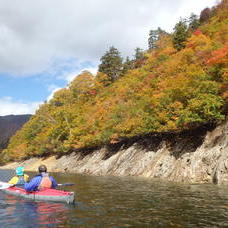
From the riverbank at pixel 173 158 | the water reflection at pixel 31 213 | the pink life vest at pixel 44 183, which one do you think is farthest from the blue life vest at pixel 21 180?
the riverbank at pixel 173 158

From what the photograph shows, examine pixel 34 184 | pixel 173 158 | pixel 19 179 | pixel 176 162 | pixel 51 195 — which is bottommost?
pixel 51 195

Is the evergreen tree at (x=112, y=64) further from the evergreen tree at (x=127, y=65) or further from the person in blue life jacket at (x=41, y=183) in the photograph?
the person in blue life jacket at (x=41, y=183)

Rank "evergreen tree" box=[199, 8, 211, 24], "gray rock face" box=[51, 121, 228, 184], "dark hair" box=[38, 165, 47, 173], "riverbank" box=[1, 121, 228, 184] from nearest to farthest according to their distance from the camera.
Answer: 1. "dark hair" box=[38, 165, 47, 173]
2. "gray rock face" box=[51, 121, 228, 184]
3. "riverbank" box=[1, 121, 228, 184]
4. "evergreen tree" box=[199, 8, 211, 24]

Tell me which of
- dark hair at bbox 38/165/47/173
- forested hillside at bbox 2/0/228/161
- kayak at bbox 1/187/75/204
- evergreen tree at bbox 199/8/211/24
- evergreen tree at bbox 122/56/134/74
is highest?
evergreen tree at bbox 199/8/211/24

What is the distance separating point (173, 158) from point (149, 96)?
18.3 m

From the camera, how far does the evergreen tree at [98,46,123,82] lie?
11094 cm

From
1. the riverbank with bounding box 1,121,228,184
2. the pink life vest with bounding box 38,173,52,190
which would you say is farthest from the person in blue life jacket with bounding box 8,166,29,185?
the riverbank with bounding box 1,121,228,184

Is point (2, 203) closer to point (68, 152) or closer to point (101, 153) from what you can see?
point (101, 153)

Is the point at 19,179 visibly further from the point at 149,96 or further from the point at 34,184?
the point at 149,96

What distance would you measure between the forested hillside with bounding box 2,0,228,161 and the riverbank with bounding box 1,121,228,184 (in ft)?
5.36

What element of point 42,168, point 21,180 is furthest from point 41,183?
point 21,180

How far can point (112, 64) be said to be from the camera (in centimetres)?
11194

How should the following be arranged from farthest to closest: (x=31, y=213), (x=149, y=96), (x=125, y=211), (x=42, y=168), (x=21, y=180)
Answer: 1. (x=149, y=96)
2. (x=21, y=180)
3. (x=42, y=168)
4. (x=31, y=213)
5. (x=125, y=211)

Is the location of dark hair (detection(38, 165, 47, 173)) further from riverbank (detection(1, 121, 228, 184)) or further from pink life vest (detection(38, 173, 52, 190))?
riverbank (detection(1, 121, 228, 184))
